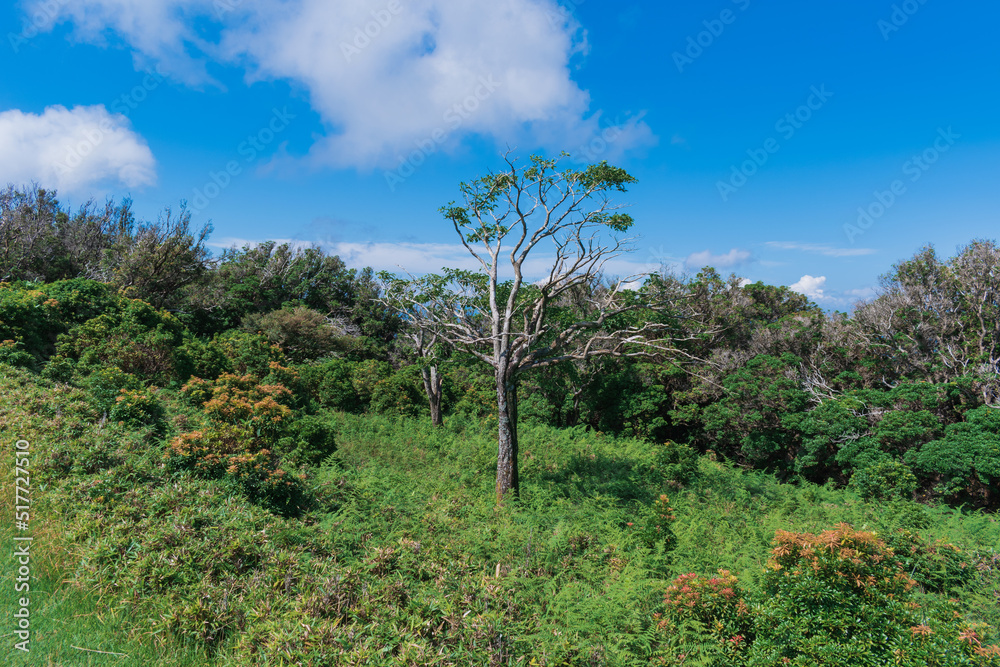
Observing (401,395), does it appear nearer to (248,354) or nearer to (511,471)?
(248,354)

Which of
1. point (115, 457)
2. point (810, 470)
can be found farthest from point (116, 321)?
point (810, 470)

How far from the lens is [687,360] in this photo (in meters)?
21.8

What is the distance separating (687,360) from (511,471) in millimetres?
13497

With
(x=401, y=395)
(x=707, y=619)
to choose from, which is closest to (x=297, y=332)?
(x=401, y=395)

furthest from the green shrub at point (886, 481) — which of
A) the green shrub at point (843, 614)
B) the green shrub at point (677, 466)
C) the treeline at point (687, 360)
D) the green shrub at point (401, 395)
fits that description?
the green shrub at point (401, 395)

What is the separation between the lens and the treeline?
1418cm

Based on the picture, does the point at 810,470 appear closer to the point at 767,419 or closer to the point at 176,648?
the point at 767,419

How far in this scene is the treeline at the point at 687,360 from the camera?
14180mm

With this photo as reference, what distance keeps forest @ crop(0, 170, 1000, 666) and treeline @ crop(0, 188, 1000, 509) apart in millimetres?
130

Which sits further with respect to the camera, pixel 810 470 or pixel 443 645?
pixel 810 470

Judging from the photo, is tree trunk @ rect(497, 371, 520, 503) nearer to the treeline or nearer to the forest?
the forest

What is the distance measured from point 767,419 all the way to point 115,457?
20.0 metres

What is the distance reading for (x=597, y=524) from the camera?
31.6 ft

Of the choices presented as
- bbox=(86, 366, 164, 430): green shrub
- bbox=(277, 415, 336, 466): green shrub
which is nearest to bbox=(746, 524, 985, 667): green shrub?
bbox=(277, 415, 336, 466): green shrub
